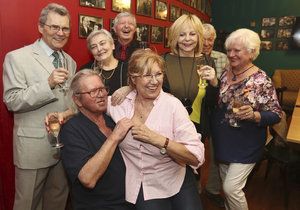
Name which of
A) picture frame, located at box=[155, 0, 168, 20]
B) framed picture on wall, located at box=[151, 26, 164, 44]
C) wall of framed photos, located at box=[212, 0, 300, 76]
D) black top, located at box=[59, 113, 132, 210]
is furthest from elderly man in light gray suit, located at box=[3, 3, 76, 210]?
wall of framed photos, located at box=[212, 0, 300, 76]

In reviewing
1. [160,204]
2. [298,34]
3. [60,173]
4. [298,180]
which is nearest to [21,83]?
[60,173]

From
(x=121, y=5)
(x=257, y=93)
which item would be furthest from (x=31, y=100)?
(x=121, y=5)

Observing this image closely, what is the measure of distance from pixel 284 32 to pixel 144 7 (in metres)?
5.64

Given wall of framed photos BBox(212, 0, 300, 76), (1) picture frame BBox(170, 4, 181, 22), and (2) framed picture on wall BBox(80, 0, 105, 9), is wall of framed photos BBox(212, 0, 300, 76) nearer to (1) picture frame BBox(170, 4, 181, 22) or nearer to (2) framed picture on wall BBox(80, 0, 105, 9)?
(1) picture frame BBox(170, 4, 181, 22)

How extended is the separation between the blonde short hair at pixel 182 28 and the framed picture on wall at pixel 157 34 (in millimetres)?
2385

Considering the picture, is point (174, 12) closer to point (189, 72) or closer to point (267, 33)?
point (189, 72)

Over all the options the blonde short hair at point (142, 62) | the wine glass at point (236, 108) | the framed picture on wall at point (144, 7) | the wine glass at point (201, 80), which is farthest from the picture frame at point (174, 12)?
the blonde short hair at point (142, 62)

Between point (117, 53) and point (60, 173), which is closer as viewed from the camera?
point (60, 173)

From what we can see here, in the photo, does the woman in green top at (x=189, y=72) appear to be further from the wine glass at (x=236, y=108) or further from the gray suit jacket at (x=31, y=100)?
the gray suit jacket at (x=31, y=100)

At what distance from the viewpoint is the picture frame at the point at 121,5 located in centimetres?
356

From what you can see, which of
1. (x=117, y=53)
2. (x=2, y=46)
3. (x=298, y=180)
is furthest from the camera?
(x=298, y=180)

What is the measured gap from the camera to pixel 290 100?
24.5 ft

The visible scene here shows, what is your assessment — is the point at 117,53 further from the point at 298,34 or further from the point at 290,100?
the point at 298,34

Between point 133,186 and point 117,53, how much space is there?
5.18ft
